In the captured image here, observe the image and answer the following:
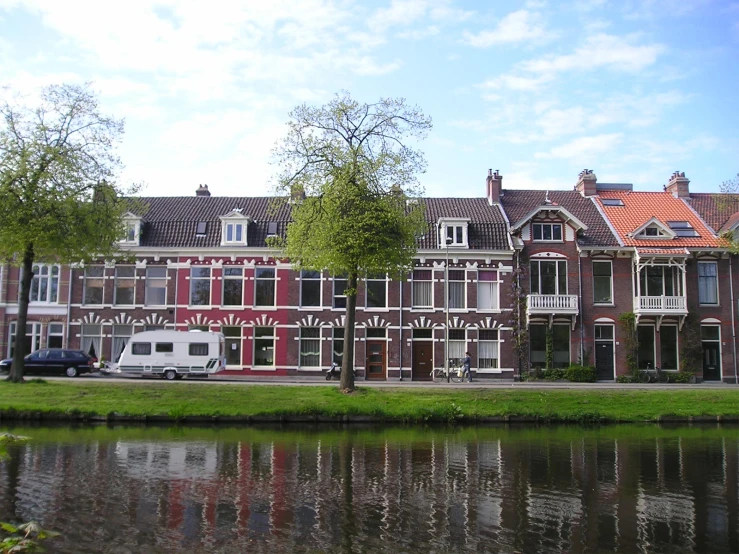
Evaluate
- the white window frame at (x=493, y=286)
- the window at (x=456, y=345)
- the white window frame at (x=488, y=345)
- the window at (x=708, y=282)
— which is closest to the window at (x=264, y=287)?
the window at (x=456, y=345)

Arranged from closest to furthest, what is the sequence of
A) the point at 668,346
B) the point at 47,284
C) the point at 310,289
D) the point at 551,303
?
the point at 551,303, the point at 668,346, the point at 310,289, the point at 47,284

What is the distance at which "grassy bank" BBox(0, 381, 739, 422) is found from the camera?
24516 mm

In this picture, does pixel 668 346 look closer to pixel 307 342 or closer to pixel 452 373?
pixel 452 373

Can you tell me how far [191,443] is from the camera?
19.4 m

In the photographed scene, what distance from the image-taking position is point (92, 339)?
42250 millimetres

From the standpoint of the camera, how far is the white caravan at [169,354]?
36.6 m

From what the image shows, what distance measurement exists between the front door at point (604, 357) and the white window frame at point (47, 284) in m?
34.1

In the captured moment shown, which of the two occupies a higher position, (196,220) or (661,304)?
(196,220)

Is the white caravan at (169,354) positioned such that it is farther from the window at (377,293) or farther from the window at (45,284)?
the window at (377,293)

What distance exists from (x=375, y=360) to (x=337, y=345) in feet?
8.34

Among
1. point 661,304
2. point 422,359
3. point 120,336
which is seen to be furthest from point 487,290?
point 120,336

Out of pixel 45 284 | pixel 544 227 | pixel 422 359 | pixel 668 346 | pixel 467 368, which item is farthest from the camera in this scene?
pixel 45 284

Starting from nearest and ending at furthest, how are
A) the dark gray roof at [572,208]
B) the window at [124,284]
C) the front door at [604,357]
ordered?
the front door at [604,357], the dark gray roof at [572,208], the window at [124,284]

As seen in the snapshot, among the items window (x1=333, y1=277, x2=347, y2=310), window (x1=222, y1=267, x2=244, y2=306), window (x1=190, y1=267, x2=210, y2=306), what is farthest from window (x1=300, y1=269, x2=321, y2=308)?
window (x1=190, y1=267, x2=210, y2=306)
